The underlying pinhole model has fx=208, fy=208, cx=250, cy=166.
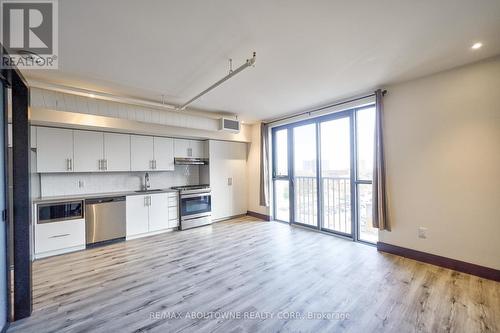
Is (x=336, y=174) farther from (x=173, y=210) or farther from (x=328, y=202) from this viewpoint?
(x=173, y=210)

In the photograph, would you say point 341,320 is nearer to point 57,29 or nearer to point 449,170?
point 449,170

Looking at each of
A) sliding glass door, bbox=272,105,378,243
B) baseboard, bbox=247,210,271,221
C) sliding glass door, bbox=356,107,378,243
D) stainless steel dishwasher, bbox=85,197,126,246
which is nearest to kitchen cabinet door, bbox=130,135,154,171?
stainless steel dishwasher, bbox=85,197,126,246

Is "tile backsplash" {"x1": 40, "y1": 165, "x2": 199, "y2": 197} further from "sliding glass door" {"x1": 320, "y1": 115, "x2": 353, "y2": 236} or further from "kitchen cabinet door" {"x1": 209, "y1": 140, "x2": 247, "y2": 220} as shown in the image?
"sliding glass door" {"x1": 320, "y1": 115, "x2": 353, "y2": 236}

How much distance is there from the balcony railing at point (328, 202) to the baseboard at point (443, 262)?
844mm

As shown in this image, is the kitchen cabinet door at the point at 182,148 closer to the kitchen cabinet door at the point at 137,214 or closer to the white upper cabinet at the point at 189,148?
the white upper cabinet at the point at 189,148

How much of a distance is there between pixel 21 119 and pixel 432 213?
5.02 m

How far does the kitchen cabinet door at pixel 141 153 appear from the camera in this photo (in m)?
4.43

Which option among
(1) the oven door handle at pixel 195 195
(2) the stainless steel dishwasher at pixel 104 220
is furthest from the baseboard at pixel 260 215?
(2) the stainless steel dishwasher at pixel 104 220

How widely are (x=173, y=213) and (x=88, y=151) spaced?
2.04 m

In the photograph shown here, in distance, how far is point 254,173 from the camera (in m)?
5.86

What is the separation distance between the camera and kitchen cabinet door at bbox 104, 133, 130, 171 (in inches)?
163

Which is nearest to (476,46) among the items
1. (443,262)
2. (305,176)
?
(443,262)

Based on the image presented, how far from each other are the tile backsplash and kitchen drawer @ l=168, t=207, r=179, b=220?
2.37ft

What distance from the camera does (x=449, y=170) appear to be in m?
2.81
